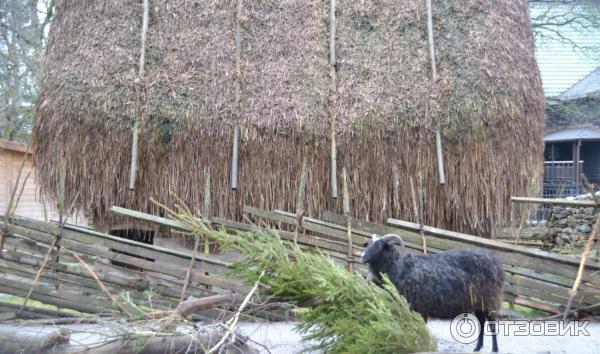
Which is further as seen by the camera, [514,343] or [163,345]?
[514,343]

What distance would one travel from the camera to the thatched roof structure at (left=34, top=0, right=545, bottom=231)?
21.8 ft

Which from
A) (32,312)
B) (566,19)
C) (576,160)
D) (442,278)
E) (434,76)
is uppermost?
(566,19)

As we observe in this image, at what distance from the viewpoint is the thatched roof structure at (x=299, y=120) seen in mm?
6637

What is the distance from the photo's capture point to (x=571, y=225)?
37.3 ft

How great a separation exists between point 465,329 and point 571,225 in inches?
290

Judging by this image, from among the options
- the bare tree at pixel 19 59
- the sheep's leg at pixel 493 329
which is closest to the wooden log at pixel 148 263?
the sheep's leg at pixel 493 329

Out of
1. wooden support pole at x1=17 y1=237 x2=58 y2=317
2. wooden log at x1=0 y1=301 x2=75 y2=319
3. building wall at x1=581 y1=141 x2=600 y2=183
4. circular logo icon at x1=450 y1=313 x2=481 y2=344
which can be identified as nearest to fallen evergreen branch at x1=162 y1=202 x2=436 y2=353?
circular logo icon at x1=450 y1=313 x2=481 y2=344

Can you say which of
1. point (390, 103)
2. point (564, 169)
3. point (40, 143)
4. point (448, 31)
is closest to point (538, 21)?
point (564, 169)

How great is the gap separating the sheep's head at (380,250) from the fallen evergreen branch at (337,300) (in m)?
0.75

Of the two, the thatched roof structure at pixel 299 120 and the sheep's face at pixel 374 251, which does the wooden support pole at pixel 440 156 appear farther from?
the sheep's face at pixel 374 251

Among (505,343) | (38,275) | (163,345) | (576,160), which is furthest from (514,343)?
(576,160)

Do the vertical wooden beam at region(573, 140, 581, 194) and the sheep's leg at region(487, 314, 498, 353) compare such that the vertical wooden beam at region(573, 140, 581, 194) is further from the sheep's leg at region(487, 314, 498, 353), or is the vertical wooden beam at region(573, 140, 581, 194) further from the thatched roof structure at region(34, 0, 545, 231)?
the sheep's leg at region(487, 314, 498, 353)

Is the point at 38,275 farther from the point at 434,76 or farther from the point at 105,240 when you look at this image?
the point at 434,76

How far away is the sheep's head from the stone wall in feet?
24.3
